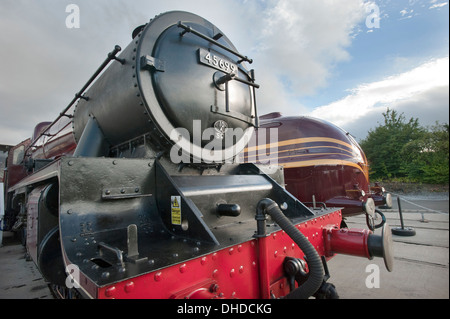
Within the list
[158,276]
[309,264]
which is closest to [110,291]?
[158,276]

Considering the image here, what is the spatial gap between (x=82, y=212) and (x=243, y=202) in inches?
48.5

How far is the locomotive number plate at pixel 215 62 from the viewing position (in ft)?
7.07

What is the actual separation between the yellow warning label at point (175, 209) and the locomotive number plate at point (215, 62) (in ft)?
4.15

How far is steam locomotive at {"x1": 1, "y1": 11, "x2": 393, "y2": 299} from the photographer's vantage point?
112cm

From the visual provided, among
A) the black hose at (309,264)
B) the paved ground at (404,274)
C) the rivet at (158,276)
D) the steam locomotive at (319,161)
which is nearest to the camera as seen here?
the rivet at (158,276)

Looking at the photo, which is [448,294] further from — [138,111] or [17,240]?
[17,240]

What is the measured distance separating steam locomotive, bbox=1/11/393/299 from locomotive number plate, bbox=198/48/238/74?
0.01 m

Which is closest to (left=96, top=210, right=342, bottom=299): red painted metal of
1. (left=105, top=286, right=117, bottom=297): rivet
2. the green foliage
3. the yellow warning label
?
(left=105, top=286, right=117, bottom=297): rivet

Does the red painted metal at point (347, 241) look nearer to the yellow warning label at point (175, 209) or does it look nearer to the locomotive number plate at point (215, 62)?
the yellow warning label at point (175, 209)

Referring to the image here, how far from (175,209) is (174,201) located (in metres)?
0.05

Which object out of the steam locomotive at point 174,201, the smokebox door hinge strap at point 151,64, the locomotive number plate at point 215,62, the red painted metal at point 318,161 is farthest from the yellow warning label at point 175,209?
the red painted metal at point 318,161

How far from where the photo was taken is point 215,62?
7.36 feet

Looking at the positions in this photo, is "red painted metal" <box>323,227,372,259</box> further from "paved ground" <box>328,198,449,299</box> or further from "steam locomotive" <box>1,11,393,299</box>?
"paved ground" <box>328,198,449,299</box>
